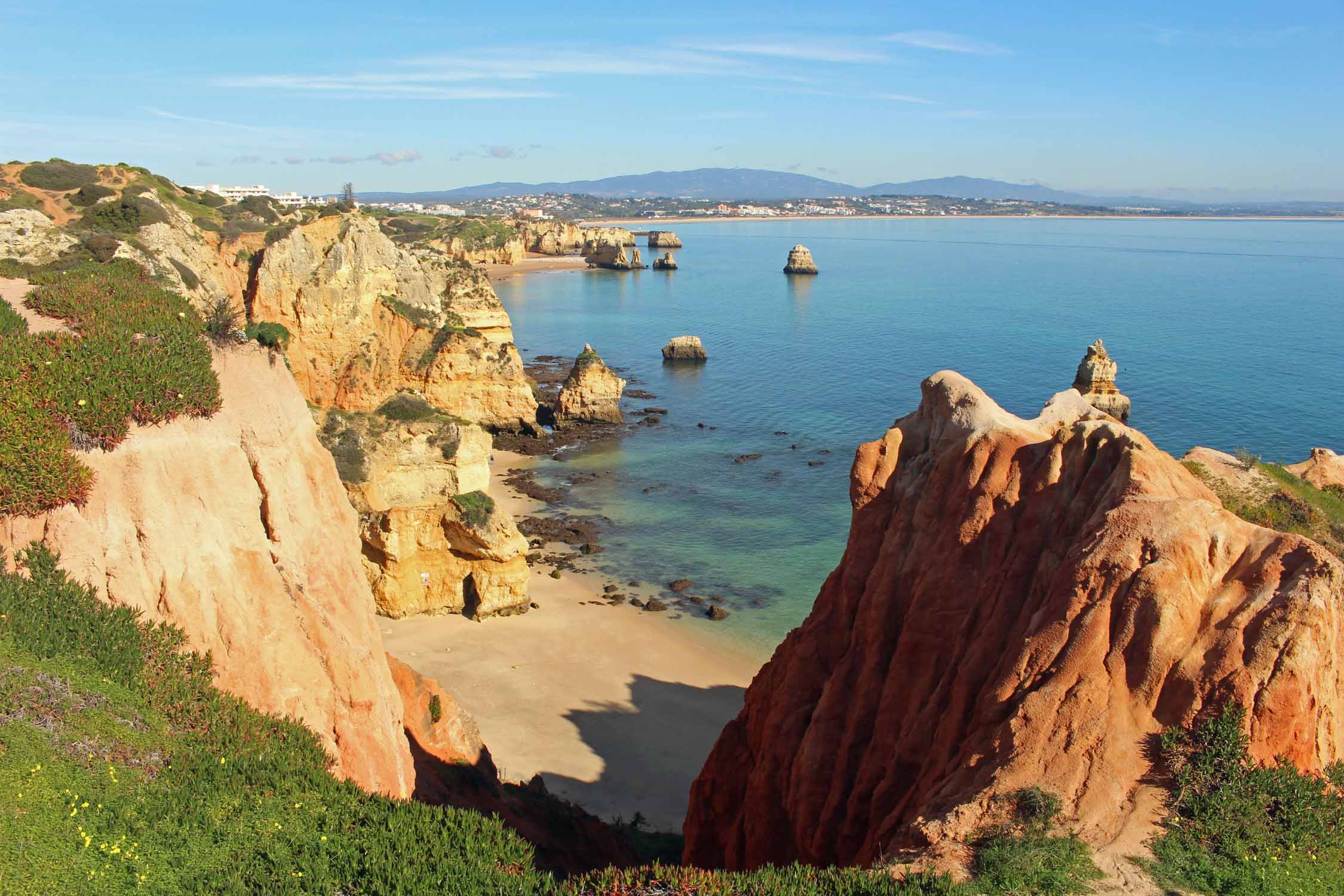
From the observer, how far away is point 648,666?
37188mm

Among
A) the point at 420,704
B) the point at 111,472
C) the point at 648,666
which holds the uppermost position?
the point at 111,472

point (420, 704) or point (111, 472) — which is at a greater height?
point (111, 472)

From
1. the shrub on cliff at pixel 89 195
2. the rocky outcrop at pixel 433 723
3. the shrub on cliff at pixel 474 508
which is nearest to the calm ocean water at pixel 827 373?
the shrub on cliff at pixel 474 508

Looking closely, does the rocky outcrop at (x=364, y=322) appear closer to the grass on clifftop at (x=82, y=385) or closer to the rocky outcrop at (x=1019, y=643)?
the grass on clifftop at (x=82, y=385)

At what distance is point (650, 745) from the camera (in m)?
31.9

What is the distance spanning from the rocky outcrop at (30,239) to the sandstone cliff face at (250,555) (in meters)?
15.5

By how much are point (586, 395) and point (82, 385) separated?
5610 centimetres

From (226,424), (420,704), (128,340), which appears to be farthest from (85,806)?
(420,704)

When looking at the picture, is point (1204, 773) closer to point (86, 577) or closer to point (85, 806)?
point (85, 806)

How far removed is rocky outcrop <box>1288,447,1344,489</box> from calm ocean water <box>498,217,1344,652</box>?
67.5 feet

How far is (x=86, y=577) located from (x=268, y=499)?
328cm

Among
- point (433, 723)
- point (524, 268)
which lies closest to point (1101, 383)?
point (433, 723)

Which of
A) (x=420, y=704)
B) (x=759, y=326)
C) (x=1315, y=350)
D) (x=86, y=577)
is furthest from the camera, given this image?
(x=759, y=326)

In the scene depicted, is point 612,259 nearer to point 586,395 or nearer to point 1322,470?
point 586,395
